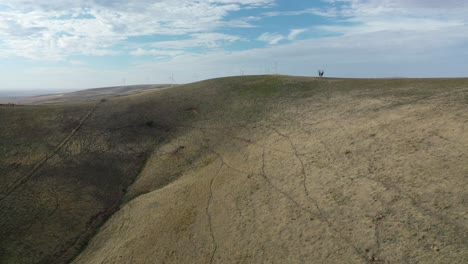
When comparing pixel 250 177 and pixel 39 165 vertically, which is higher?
pixel 250 177

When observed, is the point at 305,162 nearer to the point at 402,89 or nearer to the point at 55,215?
the point at 402,89

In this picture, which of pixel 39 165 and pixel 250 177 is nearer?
pixel 250 177

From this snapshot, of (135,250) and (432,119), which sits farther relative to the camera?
(432,119)

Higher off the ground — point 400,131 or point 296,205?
point 400,131

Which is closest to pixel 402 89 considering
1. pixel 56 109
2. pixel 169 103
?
pixel 169 103

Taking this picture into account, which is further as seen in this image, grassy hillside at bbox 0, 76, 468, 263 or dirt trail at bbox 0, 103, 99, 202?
dirt trail at bbox 0, 103, 99, 202

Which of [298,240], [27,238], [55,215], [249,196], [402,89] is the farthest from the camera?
[402,89]

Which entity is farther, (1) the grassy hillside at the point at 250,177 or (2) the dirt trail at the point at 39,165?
(2) the dirt trail at the point at 39,165

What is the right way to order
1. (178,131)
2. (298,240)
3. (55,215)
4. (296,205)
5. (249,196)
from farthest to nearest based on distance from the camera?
(178,131)
(55,215)
(249,196)
(296,205)
(298,240)
